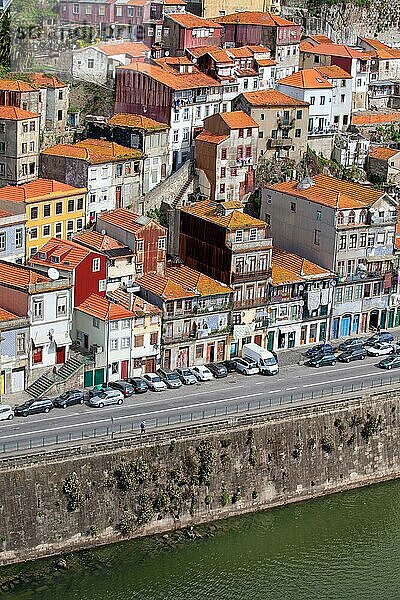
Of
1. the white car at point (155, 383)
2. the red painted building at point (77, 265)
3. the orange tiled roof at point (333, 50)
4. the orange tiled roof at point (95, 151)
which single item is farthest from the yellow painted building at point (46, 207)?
the orange tiled roof at point (333, 50)

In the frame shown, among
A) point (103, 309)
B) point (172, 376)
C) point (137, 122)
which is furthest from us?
point (137, 122)

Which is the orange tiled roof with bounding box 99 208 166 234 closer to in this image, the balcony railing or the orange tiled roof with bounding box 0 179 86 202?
the orange tiled roof with bounding box 0 179 86 202

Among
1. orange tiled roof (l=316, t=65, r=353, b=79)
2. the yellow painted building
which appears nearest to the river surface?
the yellow painted building

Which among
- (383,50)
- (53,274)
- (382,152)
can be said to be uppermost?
(383,50)

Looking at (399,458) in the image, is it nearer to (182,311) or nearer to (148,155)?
(182,311)

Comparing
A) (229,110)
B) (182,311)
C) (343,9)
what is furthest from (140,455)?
(343,9)

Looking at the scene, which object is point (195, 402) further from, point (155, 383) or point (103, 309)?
point (103, 309)

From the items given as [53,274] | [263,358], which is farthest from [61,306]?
[263,358]

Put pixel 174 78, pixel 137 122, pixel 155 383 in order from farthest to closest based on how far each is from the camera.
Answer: pixel 174 78 → pixel 137 122 → pixel 155 383
